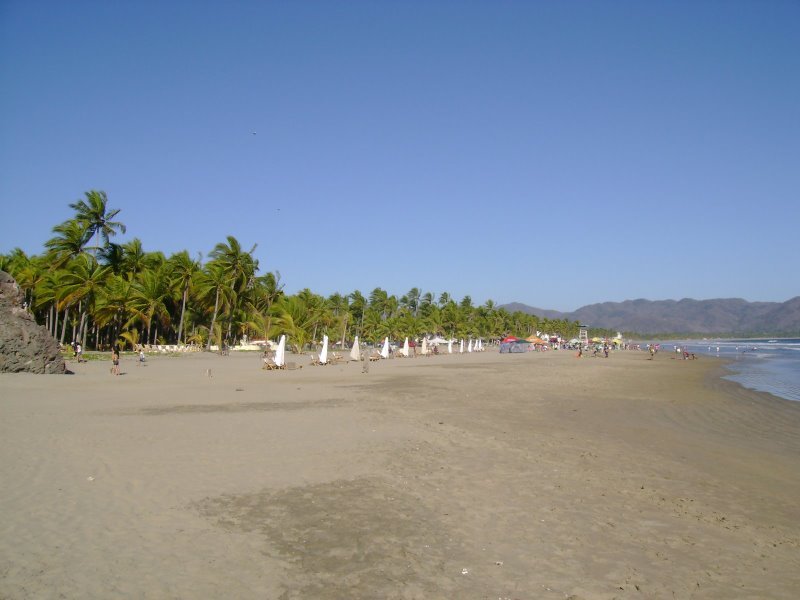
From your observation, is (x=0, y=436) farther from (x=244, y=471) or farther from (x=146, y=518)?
(x=146, y=518)

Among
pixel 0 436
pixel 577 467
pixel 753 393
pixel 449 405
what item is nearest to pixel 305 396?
pixel 449 405

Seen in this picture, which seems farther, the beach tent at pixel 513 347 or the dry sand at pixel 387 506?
the beach tent at pixel 513 347

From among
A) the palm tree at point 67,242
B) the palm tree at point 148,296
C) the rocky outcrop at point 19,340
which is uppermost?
the palm tree at point 67,242

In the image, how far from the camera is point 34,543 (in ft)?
14.7

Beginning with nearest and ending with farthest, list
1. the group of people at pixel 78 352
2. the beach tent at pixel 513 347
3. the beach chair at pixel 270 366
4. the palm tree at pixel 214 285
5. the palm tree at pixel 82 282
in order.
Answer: the beach chair at pixel 270 366 < the group of people at pixel 78 352 < the palm tree at pixel 82 282 < the palm tree at pixel 214 285 < the beach tent at pixel 513 347

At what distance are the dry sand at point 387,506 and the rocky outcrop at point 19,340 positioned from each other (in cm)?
867

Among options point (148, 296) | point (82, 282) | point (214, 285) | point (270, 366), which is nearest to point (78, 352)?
point (82, 282)

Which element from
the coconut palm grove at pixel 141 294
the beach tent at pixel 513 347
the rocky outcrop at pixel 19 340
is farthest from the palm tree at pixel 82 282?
the beach tent at pixel 513 347

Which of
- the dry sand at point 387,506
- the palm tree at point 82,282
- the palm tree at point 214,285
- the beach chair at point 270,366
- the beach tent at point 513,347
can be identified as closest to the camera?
the dry sand at point 387,506

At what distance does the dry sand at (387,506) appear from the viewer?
4.07 m

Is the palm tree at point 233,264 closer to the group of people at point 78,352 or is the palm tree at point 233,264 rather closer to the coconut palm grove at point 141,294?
the coconut palm grove at point 141,294

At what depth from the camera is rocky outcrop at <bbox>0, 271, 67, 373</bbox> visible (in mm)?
19219

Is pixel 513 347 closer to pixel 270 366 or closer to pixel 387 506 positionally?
pixel 270 366

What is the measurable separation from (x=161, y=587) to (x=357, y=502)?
97.3 inches
